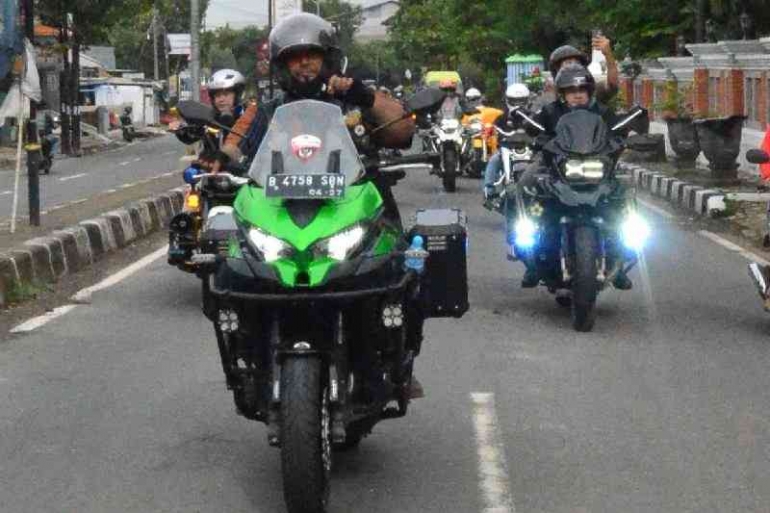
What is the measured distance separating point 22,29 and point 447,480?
36.3ft

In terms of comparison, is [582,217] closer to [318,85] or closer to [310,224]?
[318,85]

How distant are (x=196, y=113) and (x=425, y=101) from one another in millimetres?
1105

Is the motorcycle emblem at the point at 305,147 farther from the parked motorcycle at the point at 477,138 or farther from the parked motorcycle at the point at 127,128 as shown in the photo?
the parked motorcycle at the point at 127,128

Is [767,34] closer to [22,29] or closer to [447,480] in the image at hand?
[22,29]

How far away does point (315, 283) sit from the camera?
20.2 ft

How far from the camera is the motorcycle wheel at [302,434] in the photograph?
5.99 meters

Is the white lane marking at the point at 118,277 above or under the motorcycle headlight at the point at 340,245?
under

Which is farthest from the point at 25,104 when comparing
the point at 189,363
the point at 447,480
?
the point at 447,480

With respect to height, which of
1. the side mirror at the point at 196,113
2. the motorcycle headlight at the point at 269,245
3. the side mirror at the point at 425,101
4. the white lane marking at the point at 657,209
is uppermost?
the side mirror at the point at 425,101

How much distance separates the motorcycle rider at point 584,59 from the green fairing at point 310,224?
631cm

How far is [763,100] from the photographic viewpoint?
30.7m

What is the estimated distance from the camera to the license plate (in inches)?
246

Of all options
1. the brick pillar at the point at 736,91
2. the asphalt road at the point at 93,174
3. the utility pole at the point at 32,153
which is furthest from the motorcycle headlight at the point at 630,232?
the brick pillar at the point at 736,91

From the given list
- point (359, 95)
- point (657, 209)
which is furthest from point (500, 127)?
point (359, 95)
